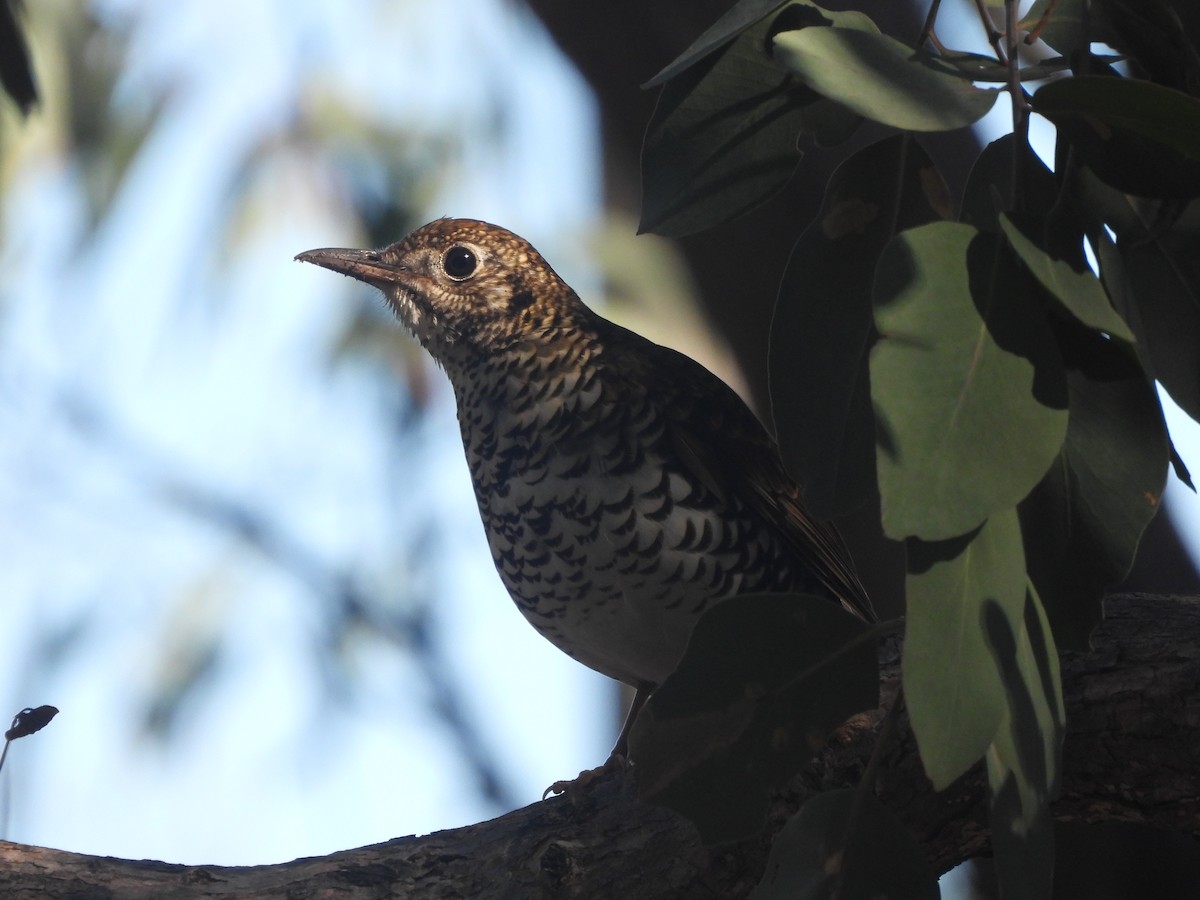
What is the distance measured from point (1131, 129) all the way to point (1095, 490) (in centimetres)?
28

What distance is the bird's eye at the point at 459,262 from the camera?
2.49 m

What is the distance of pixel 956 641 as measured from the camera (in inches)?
35.1

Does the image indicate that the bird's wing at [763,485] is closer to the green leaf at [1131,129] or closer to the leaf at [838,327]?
the leaf at [838,327]

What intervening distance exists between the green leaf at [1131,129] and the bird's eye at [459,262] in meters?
1.61

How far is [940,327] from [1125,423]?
241mm

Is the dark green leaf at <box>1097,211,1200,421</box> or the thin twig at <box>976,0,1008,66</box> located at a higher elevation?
the thin twig at <box>976,0,1008,66</box>

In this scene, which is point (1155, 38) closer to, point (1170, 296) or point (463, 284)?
point (1170, 296)

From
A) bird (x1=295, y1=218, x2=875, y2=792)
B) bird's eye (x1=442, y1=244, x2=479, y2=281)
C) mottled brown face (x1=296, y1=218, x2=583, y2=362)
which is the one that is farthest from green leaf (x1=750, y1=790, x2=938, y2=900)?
bird's eye (x1=442, y1=244, x2=479, y2=281)

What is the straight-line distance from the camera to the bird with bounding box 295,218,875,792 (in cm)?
204

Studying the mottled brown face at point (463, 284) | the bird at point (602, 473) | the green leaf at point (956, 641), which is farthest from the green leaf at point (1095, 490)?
the mottled brown face at point (463, 284)

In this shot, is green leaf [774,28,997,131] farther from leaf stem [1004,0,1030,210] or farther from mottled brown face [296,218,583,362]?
mottled brown face [296,218,583,362]

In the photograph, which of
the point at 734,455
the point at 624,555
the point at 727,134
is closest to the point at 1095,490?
the point at 727,134

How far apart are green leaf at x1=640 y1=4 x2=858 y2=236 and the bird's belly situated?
93 centimetres

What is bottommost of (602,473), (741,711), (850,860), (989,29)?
(850,860)
